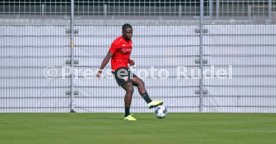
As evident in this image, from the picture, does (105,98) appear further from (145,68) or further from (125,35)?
(125,35)

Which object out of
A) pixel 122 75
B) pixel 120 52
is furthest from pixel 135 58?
pixel 122 75

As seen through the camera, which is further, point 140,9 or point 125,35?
point 140,9

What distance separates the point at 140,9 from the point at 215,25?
2016 mm

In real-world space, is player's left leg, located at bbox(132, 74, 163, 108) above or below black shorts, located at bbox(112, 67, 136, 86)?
below

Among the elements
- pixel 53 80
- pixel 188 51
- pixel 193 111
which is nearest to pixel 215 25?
pixel 188 51

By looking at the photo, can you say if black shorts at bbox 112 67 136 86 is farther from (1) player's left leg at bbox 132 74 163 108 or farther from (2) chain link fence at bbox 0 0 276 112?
(2) chain link fence at bbox 0 0 276 112

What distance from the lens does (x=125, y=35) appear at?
55.9 ft
